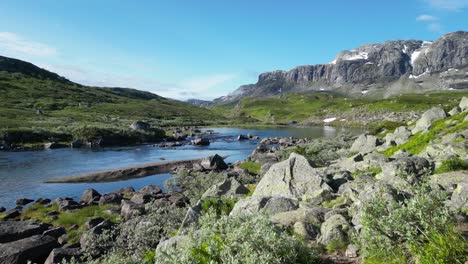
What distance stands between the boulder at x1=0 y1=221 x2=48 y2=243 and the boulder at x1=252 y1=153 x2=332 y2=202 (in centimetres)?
1580

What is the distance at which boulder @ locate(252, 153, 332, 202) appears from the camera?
17594mm

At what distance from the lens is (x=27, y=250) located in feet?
62.4

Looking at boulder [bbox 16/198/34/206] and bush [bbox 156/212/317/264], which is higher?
bush [bbox 156/212/317/264]

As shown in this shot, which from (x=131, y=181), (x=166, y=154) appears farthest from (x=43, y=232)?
(x=166, y=154)

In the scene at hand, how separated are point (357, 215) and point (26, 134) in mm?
86146

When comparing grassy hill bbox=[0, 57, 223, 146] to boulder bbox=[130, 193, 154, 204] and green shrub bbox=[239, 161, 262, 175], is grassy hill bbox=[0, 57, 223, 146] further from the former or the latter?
boulder bbox=[130, 193, 154, 204]

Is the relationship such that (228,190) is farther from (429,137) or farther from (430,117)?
(430,117)

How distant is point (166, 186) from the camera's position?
36.5m

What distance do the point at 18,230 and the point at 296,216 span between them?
20262 mm

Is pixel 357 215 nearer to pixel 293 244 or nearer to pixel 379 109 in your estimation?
pixel 293 244

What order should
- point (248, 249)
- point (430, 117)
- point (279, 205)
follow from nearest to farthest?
point (248, 249)
point (279, 205)
point (430, 117)

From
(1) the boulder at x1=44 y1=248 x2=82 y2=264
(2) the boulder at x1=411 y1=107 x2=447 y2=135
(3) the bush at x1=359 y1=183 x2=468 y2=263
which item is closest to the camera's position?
(3) the bush at x1=359 y1=183 x2=468 y2=263

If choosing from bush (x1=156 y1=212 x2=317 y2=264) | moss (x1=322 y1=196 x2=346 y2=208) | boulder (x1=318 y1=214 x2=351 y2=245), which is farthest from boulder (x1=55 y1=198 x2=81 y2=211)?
boulder (x1=318 y1=214 x2=351 y2=245)

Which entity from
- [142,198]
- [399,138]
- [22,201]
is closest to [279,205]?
[142,198]
